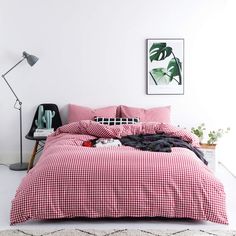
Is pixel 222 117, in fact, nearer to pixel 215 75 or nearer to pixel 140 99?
pixel 215 75

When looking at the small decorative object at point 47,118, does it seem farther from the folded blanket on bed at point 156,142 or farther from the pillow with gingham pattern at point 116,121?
the folded blanket on bed at point 156,142

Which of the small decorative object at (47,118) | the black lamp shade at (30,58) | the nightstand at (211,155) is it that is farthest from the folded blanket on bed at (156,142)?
the black lamp shade at (30,58)

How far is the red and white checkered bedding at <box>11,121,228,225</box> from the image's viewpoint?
118 inches

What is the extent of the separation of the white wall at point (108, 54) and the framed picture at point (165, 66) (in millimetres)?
75

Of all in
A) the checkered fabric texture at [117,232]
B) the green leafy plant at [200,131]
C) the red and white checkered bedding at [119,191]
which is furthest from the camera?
the green leafy plant at [200,131]

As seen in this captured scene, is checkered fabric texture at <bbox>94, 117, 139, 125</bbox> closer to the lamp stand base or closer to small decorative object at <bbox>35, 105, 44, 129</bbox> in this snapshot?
small decorative object at <bbox>35, 105, 44, 129</bbox>

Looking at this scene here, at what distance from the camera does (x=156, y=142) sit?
375cm

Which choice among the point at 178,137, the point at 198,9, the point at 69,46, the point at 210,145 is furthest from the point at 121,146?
the point at 198,9

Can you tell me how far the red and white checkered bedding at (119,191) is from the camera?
9.84 ft

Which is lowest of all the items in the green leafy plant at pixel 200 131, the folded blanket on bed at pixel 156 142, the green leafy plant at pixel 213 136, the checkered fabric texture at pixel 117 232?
the checkered fabric texture at pixel 117 232

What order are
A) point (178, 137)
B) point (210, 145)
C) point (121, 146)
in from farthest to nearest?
point (210, 145)
point (178, 137)
point (121, 146)

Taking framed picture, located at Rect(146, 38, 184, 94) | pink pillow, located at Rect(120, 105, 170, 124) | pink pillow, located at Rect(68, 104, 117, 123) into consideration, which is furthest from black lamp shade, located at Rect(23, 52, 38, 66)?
framed picture, located at Rect(146, 38, 184, 94)

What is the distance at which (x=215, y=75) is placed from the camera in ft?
16.8

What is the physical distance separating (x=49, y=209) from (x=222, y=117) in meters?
2.88
